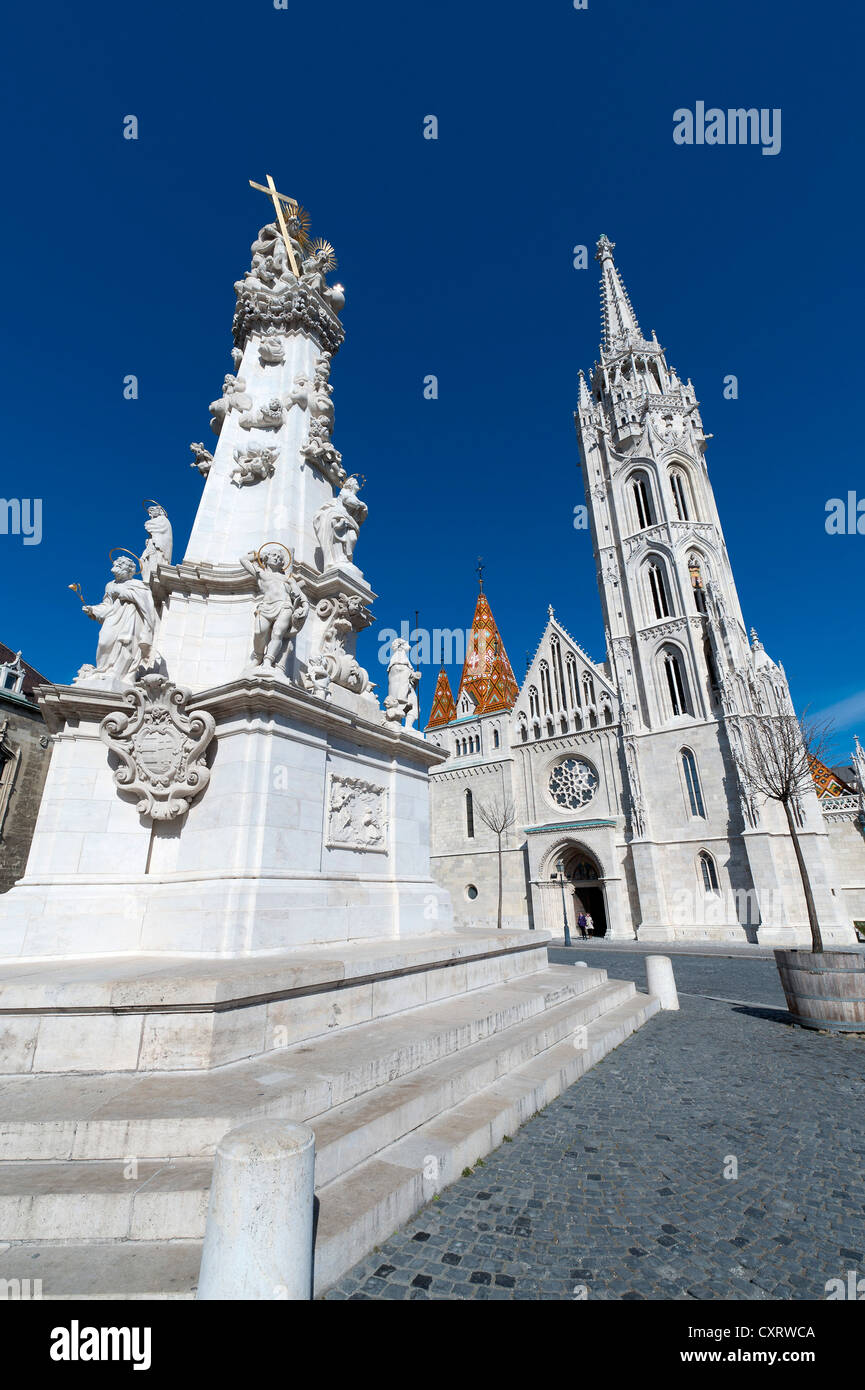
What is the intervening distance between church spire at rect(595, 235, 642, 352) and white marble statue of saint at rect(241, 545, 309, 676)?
48.3m

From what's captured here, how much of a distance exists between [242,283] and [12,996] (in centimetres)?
1187

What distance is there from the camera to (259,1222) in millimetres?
2098

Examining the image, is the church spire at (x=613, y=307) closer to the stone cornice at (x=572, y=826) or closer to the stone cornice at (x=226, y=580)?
the stone cornice at (x=572, y=826)

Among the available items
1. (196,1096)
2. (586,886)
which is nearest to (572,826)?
(586,886)

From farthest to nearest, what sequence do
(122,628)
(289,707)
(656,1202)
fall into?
(122,628) → (289,707) → (656,1202)

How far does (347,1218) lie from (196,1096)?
1.14m

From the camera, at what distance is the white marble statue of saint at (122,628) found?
6.41 metres

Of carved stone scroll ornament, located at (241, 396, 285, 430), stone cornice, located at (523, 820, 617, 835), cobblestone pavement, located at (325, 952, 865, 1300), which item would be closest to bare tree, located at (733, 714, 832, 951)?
cobblestone pavement, located at (325, 952, 865, 1300)

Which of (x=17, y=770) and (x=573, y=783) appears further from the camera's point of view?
(x=573, y=783)

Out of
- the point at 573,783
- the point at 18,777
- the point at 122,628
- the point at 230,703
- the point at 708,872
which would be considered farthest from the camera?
the point at 573,783

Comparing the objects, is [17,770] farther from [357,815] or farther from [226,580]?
[357,815]
